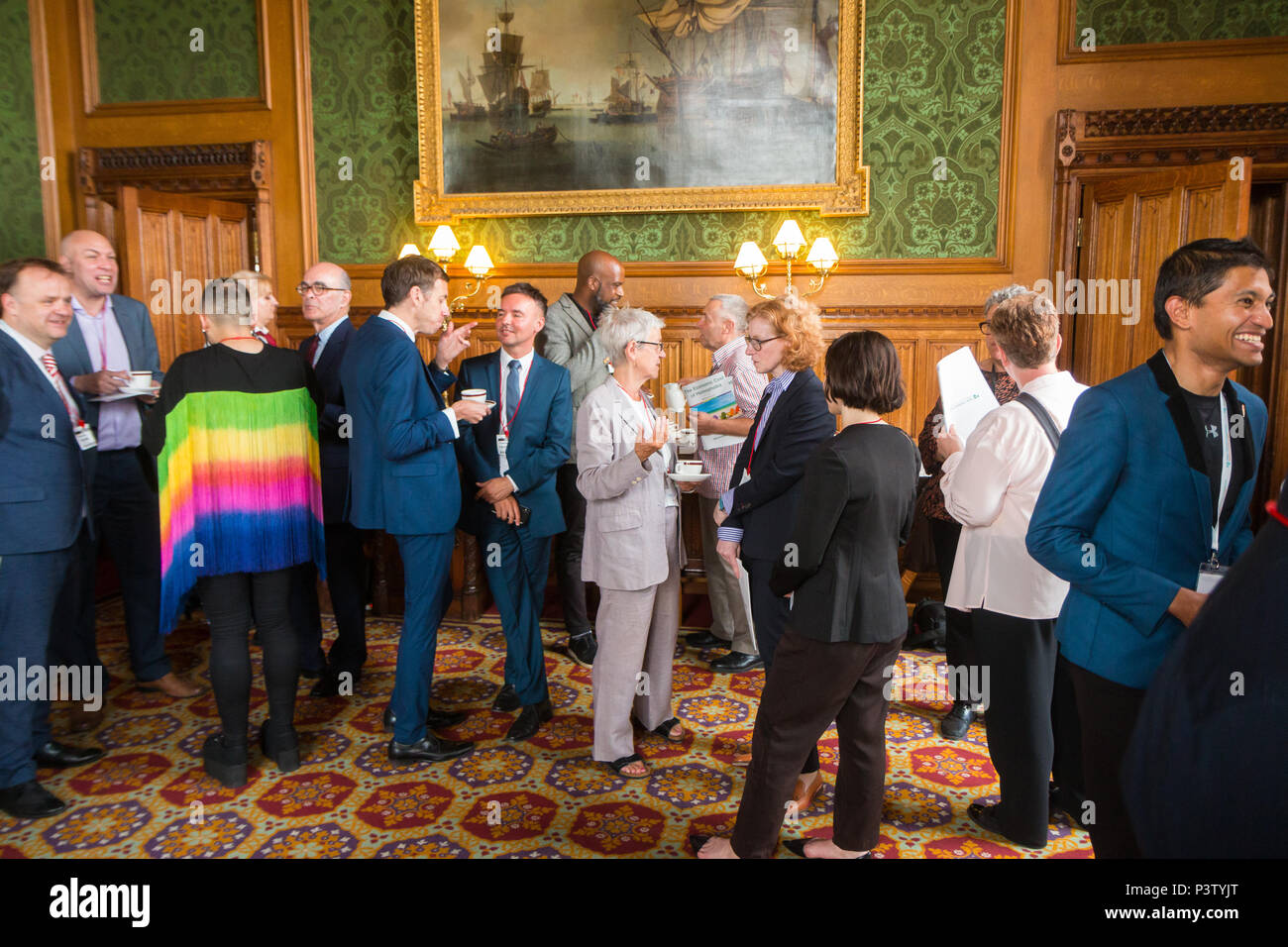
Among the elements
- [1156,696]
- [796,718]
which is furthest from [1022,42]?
[1156,696]

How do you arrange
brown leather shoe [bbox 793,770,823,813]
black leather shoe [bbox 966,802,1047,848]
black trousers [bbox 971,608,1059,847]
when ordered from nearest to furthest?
black trousers [bbox 971,608,1059,847]
black leather shoe [bbox 966,802,1047,848]
brown leather shoe [bbox 793,770,823,813]

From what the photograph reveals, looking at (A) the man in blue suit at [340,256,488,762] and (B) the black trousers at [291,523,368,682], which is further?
(B) the black trousers at [291,523,368,682]

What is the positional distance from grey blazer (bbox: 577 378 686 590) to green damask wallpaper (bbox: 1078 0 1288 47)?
15.8 ft

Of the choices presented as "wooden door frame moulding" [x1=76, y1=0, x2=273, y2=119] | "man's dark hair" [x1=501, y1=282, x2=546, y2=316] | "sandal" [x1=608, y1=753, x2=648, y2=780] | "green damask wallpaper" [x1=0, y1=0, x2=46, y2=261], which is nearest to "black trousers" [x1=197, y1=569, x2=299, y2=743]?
"sandal" [x1=608, y1=753, x2=648, y2=780]

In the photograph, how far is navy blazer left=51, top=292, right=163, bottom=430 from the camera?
3.84 metres

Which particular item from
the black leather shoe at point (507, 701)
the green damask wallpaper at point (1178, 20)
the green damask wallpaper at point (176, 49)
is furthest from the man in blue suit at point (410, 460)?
the green damask wallpaper at point (1178, 20)

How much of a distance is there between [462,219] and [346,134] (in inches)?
44.6

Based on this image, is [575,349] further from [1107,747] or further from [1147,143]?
[1147,143]

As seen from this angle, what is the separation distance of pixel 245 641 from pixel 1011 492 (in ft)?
8.68

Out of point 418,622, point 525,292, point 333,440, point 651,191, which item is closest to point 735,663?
point 418,622

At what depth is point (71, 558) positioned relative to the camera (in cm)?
306

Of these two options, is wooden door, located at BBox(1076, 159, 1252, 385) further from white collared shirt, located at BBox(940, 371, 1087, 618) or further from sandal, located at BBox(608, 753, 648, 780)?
sandal, located at BBox(608, 753, 648, 780)

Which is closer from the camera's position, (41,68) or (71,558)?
(71,558)
